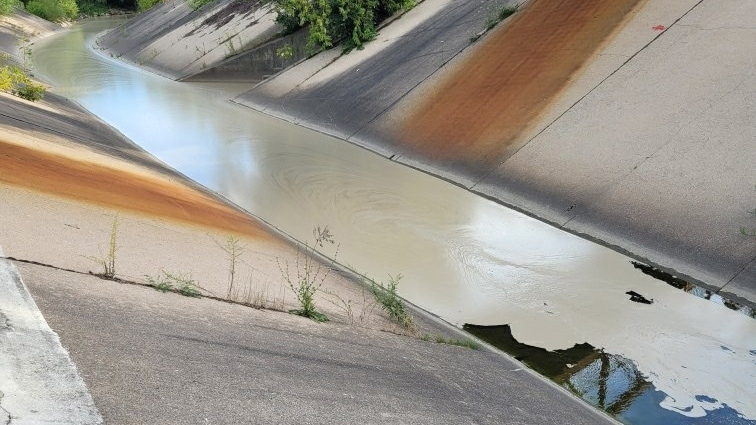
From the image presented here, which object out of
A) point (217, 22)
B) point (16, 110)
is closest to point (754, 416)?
point (16, 110)

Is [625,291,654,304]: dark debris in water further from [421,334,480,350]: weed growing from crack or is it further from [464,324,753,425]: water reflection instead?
[421,334,480,350]: weed growing from crack

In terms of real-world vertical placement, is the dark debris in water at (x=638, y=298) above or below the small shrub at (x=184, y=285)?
above

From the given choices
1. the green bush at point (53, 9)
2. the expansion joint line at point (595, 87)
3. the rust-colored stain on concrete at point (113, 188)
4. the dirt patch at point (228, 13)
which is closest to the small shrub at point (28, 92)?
the rust-colored stain on concrete at point (113, 188)

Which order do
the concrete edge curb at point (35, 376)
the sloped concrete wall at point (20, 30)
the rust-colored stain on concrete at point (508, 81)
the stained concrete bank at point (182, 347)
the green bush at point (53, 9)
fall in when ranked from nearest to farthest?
the concrete edge curb at point (35, 376) < the stained concrete bank at point (182, 347) < the rust-colored stain on concrete at point (508, 81) < the sloped concrete wall at point (20, 30) < the green bush at point (53, 9)

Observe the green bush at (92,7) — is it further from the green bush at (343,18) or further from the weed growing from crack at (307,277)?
the weed growing from crack at (307,277)

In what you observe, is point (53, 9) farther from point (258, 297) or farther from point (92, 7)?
point (258, 297)

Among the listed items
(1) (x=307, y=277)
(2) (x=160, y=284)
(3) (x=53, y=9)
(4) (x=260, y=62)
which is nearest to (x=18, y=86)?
(4) (x=260, y=62)
